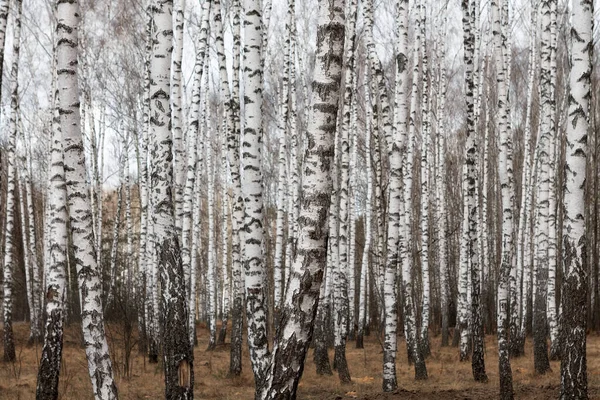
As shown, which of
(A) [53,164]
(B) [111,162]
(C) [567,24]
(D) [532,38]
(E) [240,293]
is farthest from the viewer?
(B) [111,162]

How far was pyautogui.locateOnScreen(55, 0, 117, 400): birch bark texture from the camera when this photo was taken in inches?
227

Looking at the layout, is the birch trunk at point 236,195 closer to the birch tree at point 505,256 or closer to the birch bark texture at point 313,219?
the birch tree at point 505,256

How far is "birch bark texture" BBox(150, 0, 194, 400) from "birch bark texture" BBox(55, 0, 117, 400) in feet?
2.01

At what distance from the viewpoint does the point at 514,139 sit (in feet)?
79.2

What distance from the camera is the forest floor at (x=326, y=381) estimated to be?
854 centimetres

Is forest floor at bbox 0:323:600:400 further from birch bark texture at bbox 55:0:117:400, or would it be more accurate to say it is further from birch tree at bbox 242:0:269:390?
birch bark texture at bbox 55:0:117:400

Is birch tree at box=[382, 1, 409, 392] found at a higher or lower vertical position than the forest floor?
higher

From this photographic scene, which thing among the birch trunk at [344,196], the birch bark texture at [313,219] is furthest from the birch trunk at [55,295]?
the birch trunk at [344,196]

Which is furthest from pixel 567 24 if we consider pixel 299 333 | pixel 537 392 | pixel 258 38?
pixel 299 333

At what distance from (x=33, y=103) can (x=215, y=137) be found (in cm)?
664

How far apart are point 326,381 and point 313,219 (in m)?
7.03

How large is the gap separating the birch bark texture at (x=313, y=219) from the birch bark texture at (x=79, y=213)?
237 cm

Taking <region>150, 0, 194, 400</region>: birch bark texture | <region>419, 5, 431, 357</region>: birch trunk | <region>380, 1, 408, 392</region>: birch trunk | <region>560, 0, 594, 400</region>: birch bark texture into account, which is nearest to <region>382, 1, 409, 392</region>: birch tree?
<region>380, 1, 408, 392</region>: birch trunk

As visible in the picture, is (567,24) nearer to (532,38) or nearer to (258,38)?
(532,38)
